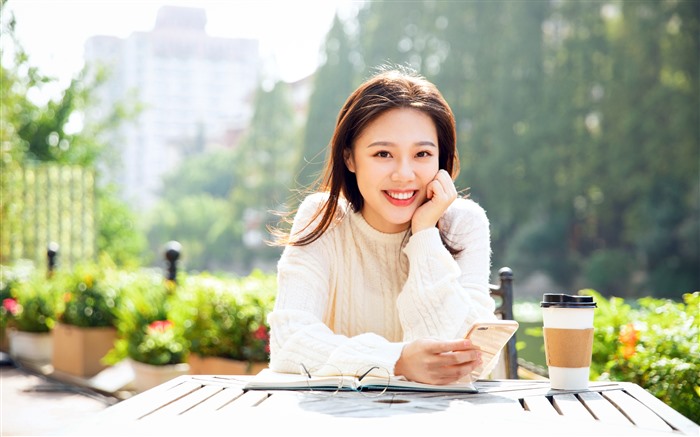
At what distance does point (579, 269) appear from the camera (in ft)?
81.6

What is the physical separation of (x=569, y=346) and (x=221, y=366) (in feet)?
10.4

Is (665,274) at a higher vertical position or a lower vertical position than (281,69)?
lower

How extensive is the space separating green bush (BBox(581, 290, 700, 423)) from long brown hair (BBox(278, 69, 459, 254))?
0.76 m

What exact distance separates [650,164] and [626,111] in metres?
1.58

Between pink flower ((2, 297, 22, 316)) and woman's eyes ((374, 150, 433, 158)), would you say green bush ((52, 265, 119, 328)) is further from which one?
woman's eyes ((374, 150, 433, 158))

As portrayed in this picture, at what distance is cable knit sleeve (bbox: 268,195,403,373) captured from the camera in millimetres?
1840

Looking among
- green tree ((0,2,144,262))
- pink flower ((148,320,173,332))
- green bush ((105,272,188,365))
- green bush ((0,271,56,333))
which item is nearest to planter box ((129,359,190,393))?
green bush ((105,272,188,365))

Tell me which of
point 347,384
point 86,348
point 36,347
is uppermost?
point 347,384

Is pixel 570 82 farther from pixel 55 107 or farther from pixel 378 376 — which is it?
pixel 378 376

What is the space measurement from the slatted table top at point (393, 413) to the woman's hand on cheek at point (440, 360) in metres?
0.05

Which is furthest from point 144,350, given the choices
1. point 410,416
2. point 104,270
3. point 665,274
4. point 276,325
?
point 665,274

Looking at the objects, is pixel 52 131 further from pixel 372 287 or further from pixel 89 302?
pixel 372 287

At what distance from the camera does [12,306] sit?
8297 mm

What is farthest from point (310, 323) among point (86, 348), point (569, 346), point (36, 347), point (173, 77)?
point (173, 77)
